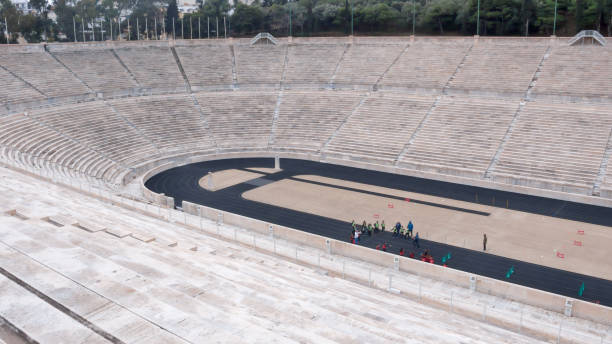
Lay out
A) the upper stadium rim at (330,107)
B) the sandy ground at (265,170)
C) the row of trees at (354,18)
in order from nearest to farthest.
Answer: the upper stadium rim at (330,107), the sandy ground at (265,170), the row of trees at (354,18)

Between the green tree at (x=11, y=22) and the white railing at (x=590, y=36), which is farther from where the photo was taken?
the green tree at (x=11, y=22)

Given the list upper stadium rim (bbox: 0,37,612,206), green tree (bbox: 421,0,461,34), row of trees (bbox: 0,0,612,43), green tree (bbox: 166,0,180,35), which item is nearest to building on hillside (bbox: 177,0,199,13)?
row of trees (bbox: 0,0,612,43)

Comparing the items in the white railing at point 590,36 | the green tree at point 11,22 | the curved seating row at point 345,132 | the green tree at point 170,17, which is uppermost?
the green tree at point 170,17

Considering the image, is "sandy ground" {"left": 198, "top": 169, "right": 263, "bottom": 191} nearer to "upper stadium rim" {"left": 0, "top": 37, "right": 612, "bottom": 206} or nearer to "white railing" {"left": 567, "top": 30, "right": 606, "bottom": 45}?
"upper stadium rim" {"left": 0, "top": 37, "right": 612, "bottom": 206}

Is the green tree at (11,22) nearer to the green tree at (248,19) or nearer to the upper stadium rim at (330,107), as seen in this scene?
the upper stadium rim at (330,107)

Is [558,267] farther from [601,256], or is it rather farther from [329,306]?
[329,306]

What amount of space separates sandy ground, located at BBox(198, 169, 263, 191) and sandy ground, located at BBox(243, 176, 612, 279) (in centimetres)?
207

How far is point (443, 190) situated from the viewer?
96.6 ft

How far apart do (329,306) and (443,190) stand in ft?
60.0

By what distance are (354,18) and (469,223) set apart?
3739 centimetres

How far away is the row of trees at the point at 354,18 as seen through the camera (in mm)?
45688

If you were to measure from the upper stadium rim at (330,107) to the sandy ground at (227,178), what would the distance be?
390 cm

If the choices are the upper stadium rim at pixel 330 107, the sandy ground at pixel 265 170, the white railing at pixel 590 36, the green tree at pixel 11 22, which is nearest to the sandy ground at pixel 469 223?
the sandy ground at pixel 265 170

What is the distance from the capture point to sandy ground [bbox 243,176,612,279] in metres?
20.5
